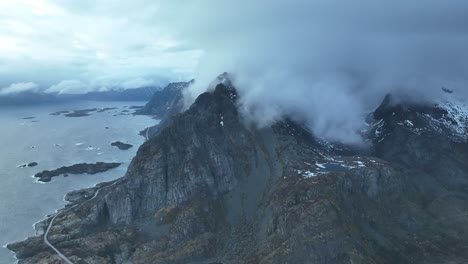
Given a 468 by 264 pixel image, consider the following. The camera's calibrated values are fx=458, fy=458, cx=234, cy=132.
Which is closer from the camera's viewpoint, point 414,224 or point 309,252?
point 309,252

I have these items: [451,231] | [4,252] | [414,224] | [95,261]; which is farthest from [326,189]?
[4,252]

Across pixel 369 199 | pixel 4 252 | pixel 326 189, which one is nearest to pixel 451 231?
pixel 369 199

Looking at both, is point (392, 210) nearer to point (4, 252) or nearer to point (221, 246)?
point (221, 246)

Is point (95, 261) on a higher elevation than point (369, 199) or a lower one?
lower

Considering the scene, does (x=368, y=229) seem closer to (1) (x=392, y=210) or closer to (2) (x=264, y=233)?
(1) (x=392, y=210)

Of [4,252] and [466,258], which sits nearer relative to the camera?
[466,258]

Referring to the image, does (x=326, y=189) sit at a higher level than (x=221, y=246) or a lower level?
higher

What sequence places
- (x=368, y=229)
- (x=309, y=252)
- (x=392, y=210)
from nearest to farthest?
(x=309, y=252)
(x=368, y=229)
(x=392, y=210)

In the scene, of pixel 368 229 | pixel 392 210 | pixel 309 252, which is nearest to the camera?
pixel 309 252
